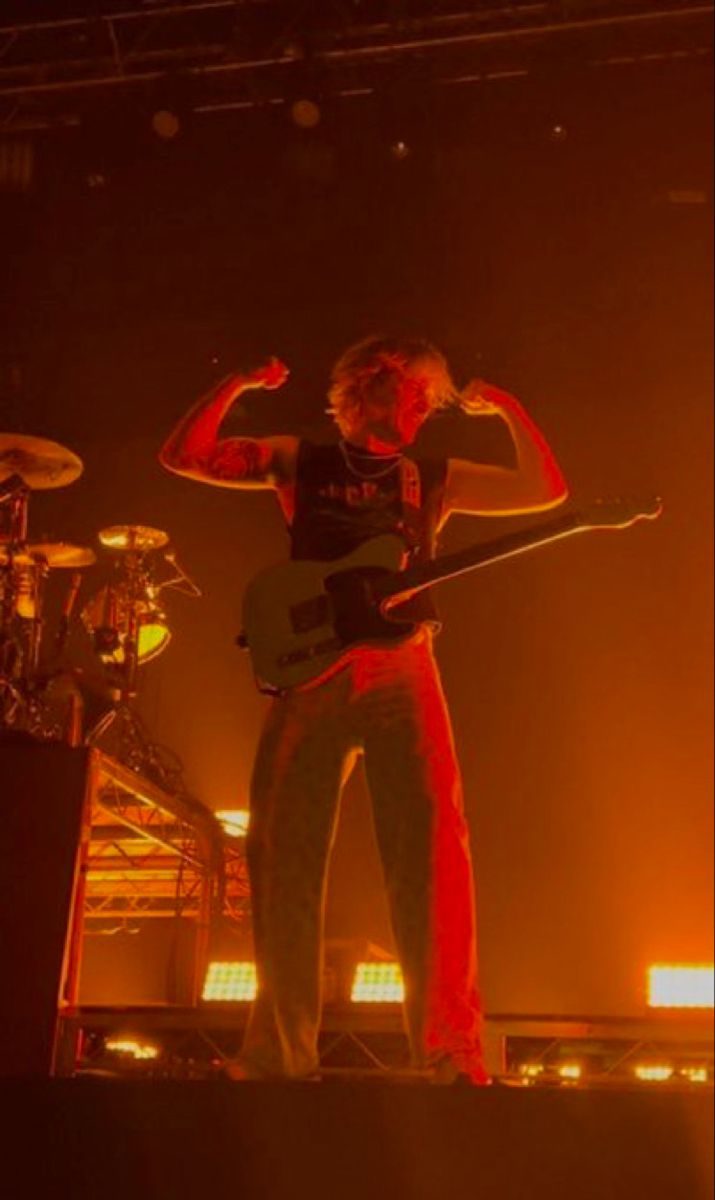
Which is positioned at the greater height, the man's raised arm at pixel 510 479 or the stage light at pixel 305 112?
the stage light at pixel 305 112

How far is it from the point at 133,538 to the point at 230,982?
226cm

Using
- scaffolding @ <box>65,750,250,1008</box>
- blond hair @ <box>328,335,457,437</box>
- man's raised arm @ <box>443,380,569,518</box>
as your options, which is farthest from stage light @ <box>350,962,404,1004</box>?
blond hair @ <box>328,335,457,437</box>

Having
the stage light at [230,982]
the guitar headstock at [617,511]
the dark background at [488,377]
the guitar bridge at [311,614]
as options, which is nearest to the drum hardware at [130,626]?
the dark background at [488,377]

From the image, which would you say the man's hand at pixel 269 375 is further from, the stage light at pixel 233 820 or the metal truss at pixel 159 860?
the stage light at pixel 233 820

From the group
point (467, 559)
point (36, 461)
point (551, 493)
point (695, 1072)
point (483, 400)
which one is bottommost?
point (695, 1072)

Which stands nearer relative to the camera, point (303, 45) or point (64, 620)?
point (303, 45)

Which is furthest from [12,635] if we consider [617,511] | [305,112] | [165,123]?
[617,511]

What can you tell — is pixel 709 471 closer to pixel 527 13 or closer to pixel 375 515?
pixel 527 13

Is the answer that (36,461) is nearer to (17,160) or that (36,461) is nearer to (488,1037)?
(17,160)

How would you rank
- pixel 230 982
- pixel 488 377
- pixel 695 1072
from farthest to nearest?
pixel 488 377
pixel 230 982
pixel 695 1072

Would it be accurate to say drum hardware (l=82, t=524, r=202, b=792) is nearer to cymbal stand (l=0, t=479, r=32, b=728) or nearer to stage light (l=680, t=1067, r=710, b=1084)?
cymbal stand (l=0, t=479, r=32, b=728)

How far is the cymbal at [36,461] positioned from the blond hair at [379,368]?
2.79 meters

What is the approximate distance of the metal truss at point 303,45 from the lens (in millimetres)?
5703

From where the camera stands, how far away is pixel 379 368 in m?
3.10
